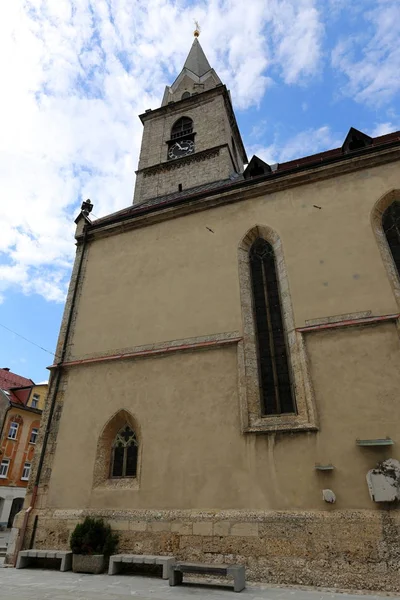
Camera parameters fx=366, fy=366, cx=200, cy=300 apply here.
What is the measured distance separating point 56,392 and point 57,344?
1312 millimetres

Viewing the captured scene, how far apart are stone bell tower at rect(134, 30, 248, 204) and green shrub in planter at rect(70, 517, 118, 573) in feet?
36.5

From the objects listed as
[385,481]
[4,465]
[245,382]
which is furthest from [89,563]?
[4,465]

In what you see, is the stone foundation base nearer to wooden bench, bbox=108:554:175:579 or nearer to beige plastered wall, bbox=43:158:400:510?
beige plastered wall, bbox=43:158:400:510

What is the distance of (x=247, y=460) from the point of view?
21.5ft

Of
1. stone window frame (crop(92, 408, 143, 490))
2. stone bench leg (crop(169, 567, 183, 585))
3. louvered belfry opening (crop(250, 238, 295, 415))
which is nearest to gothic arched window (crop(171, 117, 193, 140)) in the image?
louvered belfry opening (crop(250, 238, 295, 415))

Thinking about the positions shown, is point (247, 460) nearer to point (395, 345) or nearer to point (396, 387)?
point (396, 387)

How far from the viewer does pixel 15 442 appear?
67.3ft

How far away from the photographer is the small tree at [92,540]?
21.6 feet

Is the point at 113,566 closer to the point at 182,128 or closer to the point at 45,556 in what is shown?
the point at 45,556

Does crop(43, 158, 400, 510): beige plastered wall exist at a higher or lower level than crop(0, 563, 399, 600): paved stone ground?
higher

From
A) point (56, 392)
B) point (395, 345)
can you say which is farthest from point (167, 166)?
point (395, 345)

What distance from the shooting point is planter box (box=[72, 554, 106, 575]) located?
638 centimetres

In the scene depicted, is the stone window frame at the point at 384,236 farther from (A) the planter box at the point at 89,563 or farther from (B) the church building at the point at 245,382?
(A) the planter box at the point at 89,563

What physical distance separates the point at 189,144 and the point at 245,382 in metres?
12.6
